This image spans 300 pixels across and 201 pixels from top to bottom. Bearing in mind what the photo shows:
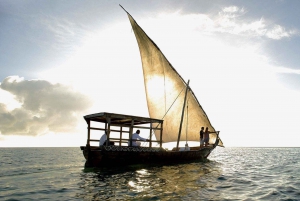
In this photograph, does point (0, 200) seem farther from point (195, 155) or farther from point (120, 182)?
point (195, 155)

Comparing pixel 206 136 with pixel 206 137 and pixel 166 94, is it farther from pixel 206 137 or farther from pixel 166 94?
pixel 166 94

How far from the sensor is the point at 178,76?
75.8 feet

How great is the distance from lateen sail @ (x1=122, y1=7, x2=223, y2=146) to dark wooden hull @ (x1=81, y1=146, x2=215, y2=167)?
4.14 m

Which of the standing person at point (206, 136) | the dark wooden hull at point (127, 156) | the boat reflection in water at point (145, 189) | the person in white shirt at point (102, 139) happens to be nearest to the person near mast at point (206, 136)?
the standing person at point (206, 136)

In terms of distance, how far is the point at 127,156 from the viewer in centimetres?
1611

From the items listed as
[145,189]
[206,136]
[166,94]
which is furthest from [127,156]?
[206,136]

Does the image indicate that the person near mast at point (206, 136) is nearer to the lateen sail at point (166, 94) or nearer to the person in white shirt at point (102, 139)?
the lateen sail at point (166, 94)

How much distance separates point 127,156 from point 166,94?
9068 mm

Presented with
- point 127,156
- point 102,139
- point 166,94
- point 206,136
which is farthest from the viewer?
point 206,136

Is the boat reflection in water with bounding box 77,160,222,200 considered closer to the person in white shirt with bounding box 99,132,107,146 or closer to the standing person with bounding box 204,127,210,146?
the person in white shirt with bounding box 99,132,107,146

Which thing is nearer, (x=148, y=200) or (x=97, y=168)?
(x=148, y=200)

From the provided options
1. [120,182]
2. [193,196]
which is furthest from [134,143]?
[193,196]

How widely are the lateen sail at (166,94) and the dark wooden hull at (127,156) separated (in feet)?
13.6

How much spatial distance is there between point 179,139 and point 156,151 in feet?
18.5
